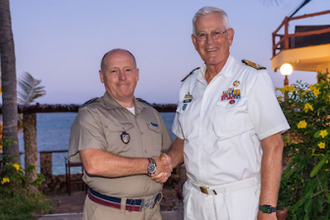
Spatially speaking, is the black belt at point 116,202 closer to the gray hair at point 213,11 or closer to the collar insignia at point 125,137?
the collar insignia at point 125,137

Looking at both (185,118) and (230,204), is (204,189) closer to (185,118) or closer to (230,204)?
(230,204)

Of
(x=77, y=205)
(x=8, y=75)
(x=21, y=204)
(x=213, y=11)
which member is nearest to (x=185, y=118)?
(x=213, y=11)

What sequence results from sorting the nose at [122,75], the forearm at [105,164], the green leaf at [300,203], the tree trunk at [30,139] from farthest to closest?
the tree trunk at [30,139], the green leaf at [300,203], the nose at [122,75], the forearm at [105,164]

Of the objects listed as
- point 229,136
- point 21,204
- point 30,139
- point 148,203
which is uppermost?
point 229,136

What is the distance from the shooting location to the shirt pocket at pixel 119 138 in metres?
2.26

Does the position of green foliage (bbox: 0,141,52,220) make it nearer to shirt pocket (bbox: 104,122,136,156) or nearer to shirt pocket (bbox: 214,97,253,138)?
shirt pocket (bbox: 104,122,136,156)

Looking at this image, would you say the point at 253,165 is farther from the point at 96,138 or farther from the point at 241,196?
the point at 96,138

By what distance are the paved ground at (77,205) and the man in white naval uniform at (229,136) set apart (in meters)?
2.88

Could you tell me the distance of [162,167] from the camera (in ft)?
7.57

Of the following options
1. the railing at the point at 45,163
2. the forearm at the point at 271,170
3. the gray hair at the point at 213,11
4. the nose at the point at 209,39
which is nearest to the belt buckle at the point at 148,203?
the forearm at the point at 271,170

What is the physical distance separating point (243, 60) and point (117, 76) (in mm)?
898

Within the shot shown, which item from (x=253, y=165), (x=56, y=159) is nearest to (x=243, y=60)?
(x=253, y=165)

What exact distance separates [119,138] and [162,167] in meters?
0.37

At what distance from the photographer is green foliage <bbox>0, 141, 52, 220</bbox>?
16.6 feet
